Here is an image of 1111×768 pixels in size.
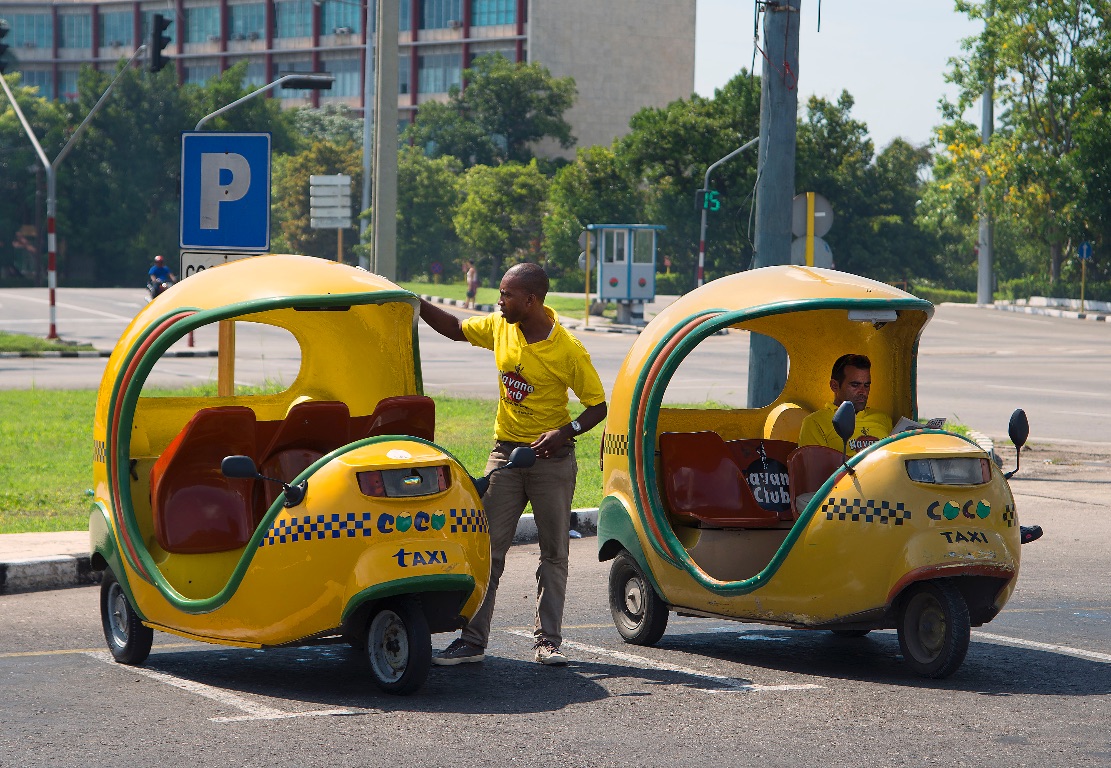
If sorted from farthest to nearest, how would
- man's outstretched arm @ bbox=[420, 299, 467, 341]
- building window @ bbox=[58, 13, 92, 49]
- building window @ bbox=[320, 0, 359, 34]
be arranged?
building window @ bbox=[58, 13, 92, 49]
building window @ bbox=[320, 0, 359, 34]
man's outstretched arm @ bbox=[420, 299, 467, 341]

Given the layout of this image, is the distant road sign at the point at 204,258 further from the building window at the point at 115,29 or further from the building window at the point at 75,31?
the building window at the point at 75,31

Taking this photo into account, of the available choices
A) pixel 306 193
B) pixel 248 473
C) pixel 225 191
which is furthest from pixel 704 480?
pixel 306 193

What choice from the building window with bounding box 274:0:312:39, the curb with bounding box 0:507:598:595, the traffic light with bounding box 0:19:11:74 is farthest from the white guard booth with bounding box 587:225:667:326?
the building window with bounding box 274:0:312:39

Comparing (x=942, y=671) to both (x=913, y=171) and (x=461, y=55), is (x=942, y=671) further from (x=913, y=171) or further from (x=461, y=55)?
(x=461, y=55)

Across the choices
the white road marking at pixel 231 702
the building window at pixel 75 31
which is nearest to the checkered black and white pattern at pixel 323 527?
the white road marking at pixel 231 702

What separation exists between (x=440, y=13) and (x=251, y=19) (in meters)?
14.0

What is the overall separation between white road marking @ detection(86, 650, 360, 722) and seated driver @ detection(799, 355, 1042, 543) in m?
3.06

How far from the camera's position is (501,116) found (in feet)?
285

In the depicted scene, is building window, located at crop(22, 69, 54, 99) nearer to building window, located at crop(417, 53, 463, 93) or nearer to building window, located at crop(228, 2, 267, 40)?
building window, located at crop(228, 2, 267, 40)

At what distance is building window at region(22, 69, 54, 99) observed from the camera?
361ft

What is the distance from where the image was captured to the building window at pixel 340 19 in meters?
101

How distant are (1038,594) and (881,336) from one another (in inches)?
72.4

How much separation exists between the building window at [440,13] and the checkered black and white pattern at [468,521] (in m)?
93.2

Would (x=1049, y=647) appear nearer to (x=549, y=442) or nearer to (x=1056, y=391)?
(x=549, y=442)
